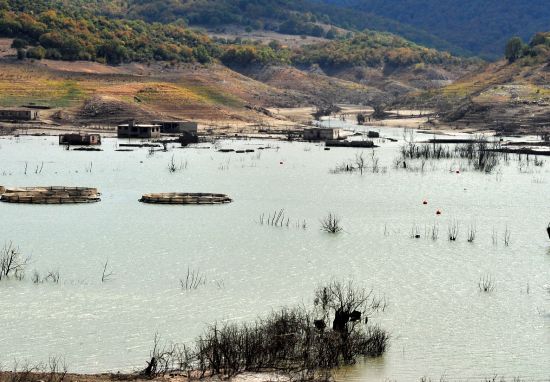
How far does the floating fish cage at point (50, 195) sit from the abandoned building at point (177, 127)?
67204 millimetres

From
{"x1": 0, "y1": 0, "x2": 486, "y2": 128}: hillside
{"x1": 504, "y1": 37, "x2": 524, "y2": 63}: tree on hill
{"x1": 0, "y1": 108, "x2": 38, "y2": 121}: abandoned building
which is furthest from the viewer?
{"x1": 504, "y1": 37, "x2": 524, "y2": 63}: tree on hill

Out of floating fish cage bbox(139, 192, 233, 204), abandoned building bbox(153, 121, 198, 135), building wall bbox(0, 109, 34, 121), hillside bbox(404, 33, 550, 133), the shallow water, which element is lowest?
the shallow water

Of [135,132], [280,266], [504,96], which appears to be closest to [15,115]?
[135,132]

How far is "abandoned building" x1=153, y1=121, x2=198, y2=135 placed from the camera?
399 ft

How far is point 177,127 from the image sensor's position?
122438mm

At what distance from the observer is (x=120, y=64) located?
17450 cm

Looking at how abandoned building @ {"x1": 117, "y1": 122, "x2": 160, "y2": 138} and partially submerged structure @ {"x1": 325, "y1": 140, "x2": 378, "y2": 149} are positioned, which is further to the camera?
abandoned building @ {"x1": 117, "y1": 122, "x2": 160, "y2": 138}

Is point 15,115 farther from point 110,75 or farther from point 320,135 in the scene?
point 320,135

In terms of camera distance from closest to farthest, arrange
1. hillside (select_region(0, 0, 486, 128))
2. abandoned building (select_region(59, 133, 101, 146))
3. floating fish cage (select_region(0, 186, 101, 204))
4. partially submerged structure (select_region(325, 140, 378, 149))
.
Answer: floating fish cage (select_region(0, 186, 101, 204))
abandoned building (select_region(59, 133, 101, 146))
partially submerged structure (select_region(325, 140, 378, 149))
hillside (select_region(0, 0, 486, 128))

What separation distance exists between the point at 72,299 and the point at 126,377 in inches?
358

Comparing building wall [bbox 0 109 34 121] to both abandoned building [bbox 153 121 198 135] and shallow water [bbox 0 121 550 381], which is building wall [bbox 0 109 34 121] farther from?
shallow water [bbox 0 121 550 381]

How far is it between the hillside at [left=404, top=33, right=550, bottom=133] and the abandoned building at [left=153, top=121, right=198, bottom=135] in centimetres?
4170

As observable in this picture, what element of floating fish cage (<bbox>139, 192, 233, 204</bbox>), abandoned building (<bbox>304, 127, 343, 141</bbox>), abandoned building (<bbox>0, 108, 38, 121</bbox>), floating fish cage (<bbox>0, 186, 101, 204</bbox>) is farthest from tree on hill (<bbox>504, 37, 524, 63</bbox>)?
floating fish cage (<bbox>0, 186, 101, 204</bbox>)

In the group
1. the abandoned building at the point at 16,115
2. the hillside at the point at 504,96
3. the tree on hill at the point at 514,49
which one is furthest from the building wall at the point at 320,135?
the tree on hill at the point at 514,49
